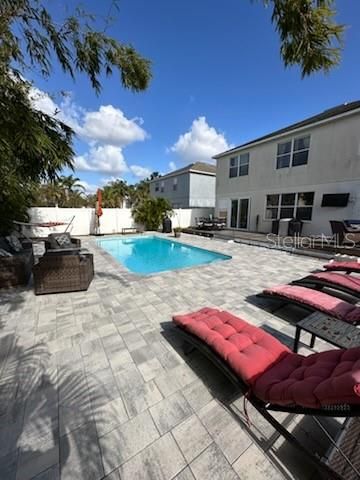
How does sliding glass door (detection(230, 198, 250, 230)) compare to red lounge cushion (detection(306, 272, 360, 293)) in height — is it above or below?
above

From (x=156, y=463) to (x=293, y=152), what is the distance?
522 inches

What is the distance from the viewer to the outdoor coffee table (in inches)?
83.0

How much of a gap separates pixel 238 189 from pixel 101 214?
30.4 feet

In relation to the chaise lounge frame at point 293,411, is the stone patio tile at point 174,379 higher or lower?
lower

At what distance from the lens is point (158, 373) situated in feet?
7.17

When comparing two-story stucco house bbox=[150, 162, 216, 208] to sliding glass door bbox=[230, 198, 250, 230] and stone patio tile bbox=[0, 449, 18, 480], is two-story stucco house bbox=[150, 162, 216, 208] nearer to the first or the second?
sliding glass door bbox=[230, 198, 250, 230]

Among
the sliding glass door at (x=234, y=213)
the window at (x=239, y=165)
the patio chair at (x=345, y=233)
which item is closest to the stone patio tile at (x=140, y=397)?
the patio chair at (x=345, y=233)

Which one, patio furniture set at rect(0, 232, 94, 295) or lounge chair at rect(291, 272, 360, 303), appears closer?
lounge chair at rect(291, 272, 360, 303)

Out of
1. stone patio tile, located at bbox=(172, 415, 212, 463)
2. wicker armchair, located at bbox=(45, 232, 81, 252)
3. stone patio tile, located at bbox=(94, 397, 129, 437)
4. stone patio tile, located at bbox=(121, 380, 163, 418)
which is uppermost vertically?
wicker armchair, located at bbox=(45, 232, 81, 252)

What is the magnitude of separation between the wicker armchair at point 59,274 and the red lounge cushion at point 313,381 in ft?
12.2

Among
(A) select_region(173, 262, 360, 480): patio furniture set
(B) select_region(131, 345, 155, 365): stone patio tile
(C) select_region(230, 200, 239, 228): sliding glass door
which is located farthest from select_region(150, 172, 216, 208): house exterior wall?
(B) select_region(131, 345, 155, 365): stone patio tile

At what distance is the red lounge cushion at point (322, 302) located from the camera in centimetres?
275

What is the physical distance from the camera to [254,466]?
1372mm

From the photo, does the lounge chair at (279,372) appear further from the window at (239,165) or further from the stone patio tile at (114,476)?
the window at (239,165)
